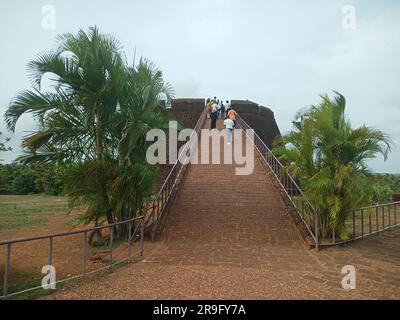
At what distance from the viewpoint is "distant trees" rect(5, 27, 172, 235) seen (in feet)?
23.9

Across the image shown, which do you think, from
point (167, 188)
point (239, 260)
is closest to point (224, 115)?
point (167, 188)

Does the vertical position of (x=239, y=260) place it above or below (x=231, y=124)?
below

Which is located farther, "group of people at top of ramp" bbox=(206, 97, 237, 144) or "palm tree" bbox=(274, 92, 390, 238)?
"group of people at top of ramp" bbox=(206, 97, 237, 144)

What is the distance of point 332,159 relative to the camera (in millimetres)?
7695

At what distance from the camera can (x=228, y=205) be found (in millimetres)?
9820

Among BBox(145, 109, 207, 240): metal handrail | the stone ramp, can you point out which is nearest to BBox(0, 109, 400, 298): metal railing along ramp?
BBox(145, 109, 207, 240): metal handrail

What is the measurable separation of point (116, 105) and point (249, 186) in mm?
5348

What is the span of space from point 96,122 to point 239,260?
14.5 feet

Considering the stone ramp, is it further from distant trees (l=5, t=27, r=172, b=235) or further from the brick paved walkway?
distant trees (l=5, t=27, r=172, b=235)

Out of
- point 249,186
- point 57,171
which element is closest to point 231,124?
point 249,186

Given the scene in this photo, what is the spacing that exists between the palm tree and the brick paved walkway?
927 millimetres

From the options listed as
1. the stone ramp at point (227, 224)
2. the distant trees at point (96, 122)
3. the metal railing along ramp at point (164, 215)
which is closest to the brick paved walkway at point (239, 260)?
the stone ramp at point (227, 224)

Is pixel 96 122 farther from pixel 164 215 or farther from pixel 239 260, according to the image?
pixel 239 260
